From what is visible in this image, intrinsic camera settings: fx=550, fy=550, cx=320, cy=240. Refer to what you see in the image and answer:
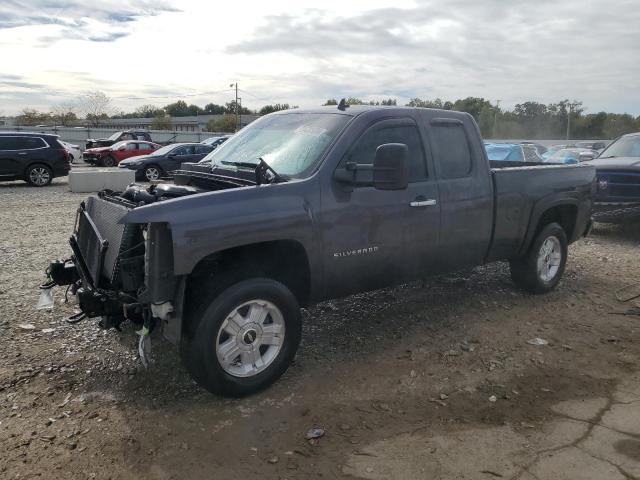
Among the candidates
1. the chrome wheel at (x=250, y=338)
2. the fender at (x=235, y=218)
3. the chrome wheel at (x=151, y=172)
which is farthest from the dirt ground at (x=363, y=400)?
the chrome wheel at (x=151, y=172)

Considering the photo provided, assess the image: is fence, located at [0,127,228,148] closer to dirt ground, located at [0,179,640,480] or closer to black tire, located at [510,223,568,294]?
dirt ground, located at [0,179,640,480]

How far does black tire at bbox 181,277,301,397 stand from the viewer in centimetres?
359

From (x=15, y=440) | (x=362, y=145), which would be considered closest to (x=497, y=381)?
(x=362, y=145)

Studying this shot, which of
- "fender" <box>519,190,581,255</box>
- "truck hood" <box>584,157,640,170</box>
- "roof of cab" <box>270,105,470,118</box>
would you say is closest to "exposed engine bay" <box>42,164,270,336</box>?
"roof of cab" <box>270,105,470,118</box>

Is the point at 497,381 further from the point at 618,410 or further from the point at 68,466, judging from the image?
the point at 68,466

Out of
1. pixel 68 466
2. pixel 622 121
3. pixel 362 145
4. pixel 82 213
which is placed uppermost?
pixel 622 121

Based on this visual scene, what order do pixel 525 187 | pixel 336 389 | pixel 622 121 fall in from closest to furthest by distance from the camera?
1. pixel 336 389
2. pixel 525 187
3. pixel 622 121

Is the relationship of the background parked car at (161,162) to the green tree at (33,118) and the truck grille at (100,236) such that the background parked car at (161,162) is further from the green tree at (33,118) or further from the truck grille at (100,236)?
the green tree at (33,118)

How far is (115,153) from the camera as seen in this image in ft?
87.6

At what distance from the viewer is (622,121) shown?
59188mm

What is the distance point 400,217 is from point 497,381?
1.48 metres

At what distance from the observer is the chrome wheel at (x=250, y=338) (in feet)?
12.3

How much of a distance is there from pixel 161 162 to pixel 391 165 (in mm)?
18623

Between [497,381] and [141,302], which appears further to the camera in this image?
[497,381]
